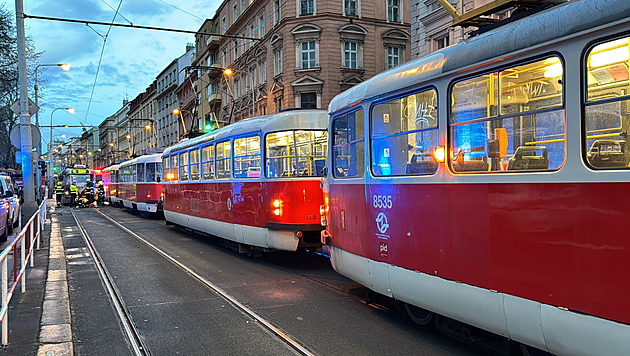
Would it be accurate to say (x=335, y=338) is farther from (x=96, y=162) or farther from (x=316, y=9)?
(x=96, y=162)

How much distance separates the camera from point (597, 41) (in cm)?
362

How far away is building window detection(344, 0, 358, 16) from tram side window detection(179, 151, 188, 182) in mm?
20106

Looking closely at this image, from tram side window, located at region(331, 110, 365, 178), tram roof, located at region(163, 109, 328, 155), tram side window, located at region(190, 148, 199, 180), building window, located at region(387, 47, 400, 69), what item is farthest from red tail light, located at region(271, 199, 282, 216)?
building window, located at region(387, 47, 400, 69)

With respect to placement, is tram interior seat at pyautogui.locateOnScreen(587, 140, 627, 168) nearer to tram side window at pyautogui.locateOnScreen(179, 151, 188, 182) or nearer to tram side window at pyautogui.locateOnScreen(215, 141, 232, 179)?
tram side window at pyautogui.locateOnScreen(215, 141, 232, 179)

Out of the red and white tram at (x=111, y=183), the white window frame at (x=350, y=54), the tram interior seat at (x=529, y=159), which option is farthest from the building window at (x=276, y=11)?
the tram interior seat at (x=529, y=159)

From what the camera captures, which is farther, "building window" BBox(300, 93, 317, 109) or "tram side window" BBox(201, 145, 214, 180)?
"building window" BBox(300, 93, 317, 109)

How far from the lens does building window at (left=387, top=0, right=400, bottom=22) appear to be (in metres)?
34.0

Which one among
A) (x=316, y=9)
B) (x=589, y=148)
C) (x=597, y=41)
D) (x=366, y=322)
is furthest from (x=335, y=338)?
(x=316, y=9)

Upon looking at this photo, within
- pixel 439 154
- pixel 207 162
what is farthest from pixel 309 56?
pixel 439 154

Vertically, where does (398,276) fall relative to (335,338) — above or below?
above

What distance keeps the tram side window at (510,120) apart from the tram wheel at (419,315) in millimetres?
1844

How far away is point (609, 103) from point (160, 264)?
922 cm

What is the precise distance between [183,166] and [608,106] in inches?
532

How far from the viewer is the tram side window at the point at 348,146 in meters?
6.67
